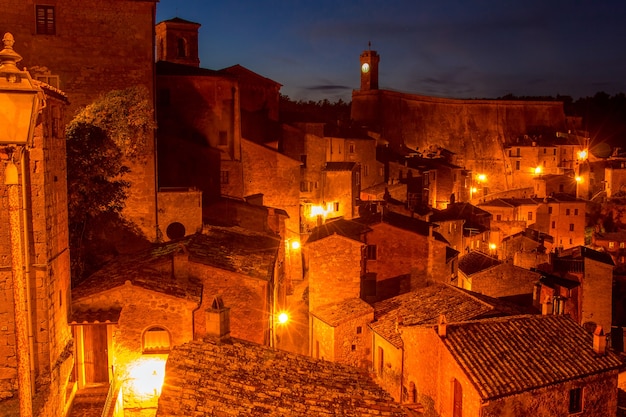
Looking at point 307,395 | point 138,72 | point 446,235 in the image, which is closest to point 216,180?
point 138,72

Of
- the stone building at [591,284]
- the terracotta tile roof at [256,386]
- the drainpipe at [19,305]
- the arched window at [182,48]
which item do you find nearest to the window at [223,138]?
the arched window at [182,48]

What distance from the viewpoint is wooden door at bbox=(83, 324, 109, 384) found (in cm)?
1330

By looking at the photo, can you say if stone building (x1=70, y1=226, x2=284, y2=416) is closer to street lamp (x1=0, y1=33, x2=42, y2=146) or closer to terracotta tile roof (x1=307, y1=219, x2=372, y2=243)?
street lamp (x1=0, y1=33, x2=42, y2=146)

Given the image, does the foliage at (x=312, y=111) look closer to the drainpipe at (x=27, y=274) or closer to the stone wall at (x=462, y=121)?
the stone wall at (x=462, y=121)

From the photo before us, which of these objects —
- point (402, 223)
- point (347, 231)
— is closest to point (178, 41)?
point (347, 231)

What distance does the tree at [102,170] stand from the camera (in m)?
16.6

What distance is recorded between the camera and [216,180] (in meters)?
28.4

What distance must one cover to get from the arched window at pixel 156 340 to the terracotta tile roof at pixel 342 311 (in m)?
8.61

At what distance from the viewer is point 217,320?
12164 millimetres

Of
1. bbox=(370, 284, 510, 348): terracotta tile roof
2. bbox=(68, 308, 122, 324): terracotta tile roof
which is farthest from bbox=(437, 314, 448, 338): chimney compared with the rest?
bbox=(68, 308, 122, 324): terracotta tile roof

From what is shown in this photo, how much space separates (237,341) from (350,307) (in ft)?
34.2

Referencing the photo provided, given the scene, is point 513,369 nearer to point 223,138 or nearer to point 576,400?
point 576,400

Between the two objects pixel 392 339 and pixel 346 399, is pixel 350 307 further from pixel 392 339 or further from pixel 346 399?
pixel 346 399

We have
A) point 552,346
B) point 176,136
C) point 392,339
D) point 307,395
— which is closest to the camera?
point 307,395
